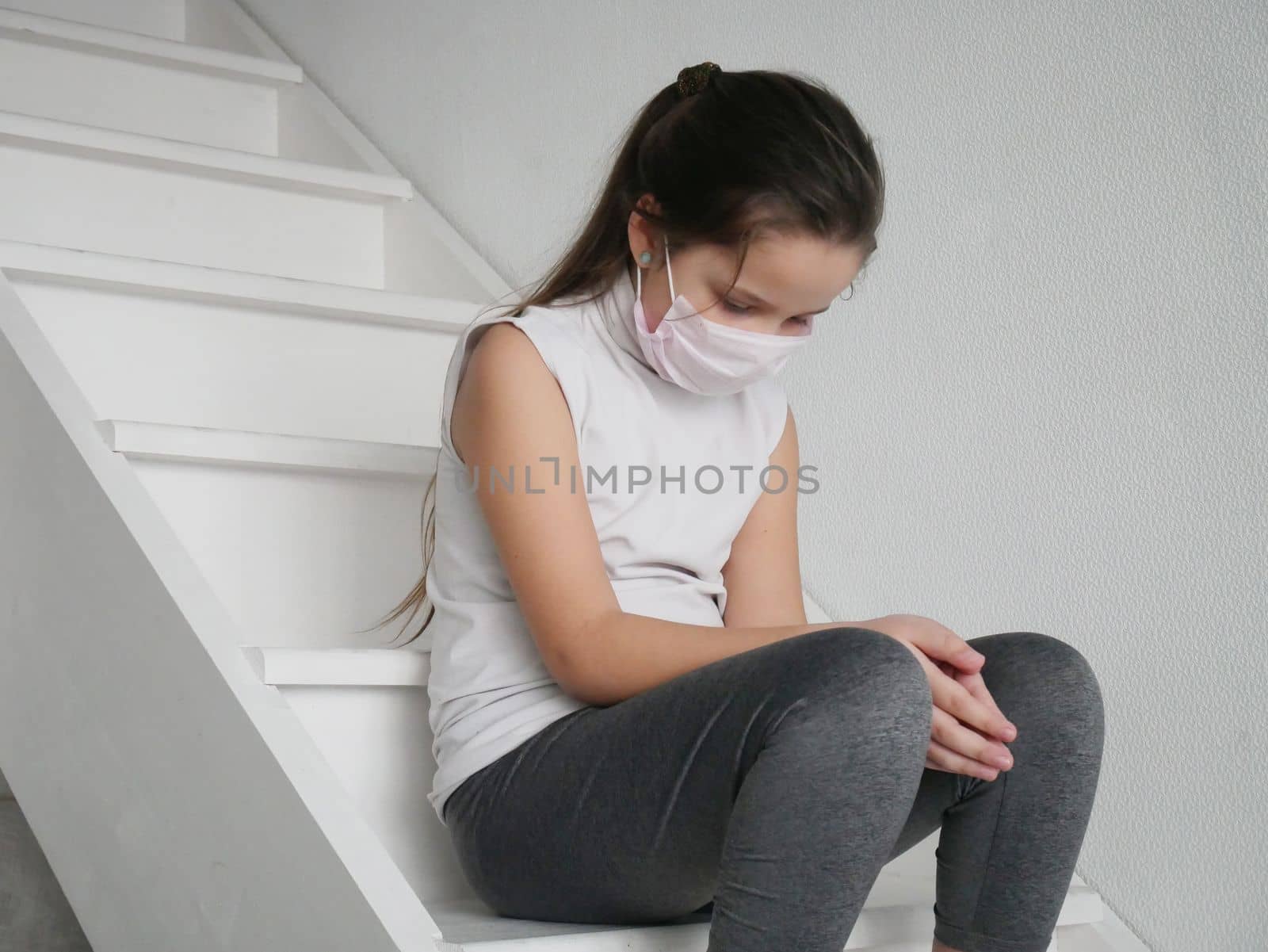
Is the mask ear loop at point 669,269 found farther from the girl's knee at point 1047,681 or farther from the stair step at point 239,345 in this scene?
the stair step at point 239,345

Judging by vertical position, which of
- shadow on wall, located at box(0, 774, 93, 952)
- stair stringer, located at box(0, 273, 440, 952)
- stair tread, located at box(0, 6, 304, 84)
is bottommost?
shadow on wall, located at box(0, 774, 93, 952)

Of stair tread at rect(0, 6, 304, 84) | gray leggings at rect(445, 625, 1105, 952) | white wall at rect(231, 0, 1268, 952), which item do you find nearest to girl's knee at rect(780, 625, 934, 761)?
gray leggings at rect(445, 625, 1105, 952)

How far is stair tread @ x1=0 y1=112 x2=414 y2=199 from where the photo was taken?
1557 mm

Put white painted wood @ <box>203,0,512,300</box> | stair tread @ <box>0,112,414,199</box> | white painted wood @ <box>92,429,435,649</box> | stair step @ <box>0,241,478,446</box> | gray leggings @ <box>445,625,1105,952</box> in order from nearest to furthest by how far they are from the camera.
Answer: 1. gray leggings @ <box>445,625,1105,952</box>
2. white painted wood @ <box>92,429,435,649</box>
3. stair step @ <box>0,241,478,446</box>
4. stair tread @ <box>0,112,414,199</box>
5. white painted wood @ <box>203,0,512,300</box>

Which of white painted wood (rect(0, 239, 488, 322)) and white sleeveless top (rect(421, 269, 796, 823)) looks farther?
white painted wood (rect(0, 239, 488, 322))

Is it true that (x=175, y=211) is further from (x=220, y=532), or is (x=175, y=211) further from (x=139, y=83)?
(x=220, y=532)

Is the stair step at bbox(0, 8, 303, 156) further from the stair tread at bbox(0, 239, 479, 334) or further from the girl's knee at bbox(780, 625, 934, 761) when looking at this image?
the girl's knee at bbox(780, 625, 934, 761)

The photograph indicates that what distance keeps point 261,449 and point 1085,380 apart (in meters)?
0.71

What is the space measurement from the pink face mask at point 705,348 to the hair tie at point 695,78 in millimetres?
133

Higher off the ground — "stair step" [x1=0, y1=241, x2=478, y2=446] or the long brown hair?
the long brown hair

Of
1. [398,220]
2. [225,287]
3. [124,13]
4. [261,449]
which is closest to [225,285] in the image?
[225,287]

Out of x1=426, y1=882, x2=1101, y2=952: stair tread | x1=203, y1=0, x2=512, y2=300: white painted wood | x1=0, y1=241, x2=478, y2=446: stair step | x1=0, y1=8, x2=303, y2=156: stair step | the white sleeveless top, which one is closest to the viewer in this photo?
x1=426, y1=882, x2=1101, y2=952: stair tread

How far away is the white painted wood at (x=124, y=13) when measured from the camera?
216 centimetres

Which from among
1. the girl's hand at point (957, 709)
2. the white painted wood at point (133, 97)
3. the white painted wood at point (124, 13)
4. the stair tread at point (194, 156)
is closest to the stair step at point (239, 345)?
the stair tread at point (194, 156)
